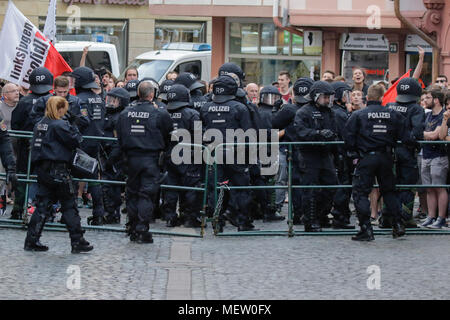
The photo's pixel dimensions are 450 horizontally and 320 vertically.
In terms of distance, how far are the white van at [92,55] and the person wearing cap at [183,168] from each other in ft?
44.0

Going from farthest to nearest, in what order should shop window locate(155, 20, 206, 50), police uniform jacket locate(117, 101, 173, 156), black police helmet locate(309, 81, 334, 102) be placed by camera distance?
shop window locate(155, 20, 206, 50)
black police helmet locate(309, 81, 334, 102)
police uniform jacket locate(117, 101, 173, 156)

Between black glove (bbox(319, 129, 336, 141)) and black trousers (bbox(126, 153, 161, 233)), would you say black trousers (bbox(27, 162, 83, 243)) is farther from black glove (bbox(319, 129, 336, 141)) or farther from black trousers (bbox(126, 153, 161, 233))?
black glove (bbox(319, 129, 336, 141))

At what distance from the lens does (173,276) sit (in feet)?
33.2

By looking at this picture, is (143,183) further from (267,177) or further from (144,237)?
(267,177)

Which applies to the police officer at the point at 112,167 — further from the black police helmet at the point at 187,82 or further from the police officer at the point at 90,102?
the black police helmet at the point at 187,82

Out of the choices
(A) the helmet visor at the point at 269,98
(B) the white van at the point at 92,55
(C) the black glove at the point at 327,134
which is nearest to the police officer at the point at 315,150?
(C) the black glove at the point at 327,134

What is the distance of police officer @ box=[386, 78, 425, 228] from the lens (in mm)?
13180

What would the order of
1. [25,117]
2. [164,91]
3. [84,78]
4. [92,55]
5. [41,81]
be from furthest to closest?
[92,55] < [164,91] < [84,78] < [25,117] < [41,81]

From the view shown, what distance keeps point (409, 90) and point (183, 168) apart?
2.93m

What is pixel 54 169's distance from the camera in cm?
1139

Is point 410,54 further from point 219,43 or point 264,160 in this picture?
point 264,160

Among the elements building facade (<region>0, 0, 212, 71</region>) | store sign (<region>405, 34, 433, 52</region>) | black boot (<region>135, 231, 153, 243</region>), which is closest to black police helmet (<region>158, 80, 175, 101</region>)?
black boot (<region>135, 231, 153, 243</region>)

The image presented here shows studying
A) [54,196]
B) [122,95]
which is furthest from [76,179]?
[122,95]
